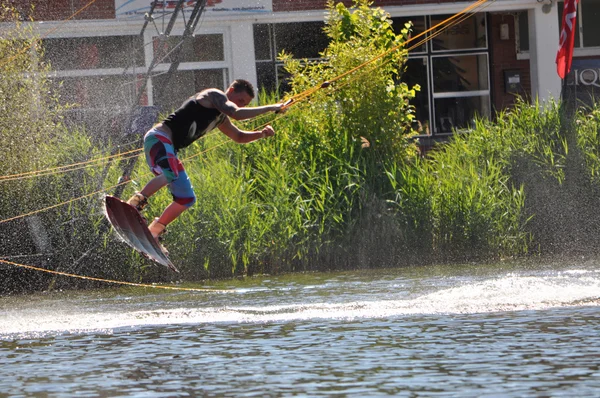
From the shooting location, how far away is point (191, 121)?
453 inches

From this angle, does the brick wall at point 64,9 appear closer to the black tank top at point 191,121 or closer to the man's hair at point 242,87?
the black tank top at point 191,121

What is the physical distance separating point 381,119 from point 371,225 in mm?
1770

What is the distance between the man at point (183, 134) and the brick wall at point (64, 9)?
1085cm

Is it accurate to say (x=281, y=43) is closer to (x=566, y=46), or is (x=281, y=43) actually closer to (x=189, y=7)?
(x=189, y=7)

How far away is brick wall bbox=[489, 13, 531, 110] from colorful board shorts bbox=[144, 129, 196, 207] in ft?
46.8

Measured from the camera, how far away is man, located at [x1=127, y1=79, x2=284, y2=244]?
1137cm

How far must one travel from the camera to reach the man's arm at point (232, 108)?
11.0 meters

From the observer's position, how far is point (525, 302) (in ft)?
35.7

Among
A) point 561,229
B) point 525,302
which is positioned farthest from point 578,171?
point 525,302

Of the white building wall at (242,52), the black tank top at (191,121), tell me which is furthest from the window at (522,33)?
the black tank top at (191,121)

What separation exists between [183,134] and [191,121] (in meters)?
0.17

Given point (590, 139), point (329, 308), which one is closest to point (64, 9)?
point (590, 139)

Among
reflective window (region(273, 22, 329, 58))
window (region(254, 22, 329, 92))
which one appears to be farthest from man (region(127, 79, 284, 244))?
reflective window (region(273, 22, 329, 58))

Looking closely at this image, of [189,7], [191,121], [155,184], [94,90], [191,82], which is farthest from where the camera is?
[191,82]
